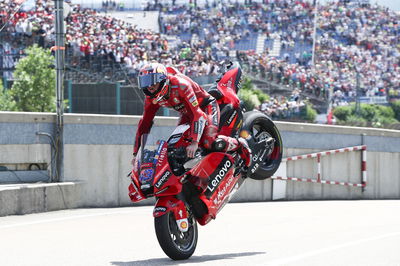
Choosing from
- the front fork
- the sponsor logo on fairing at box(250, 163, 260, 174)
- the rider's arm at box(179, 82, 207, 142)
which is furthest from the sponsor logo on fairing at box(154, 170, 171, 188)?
the sponsor logo on fairing at box(250, 163, 260, 174)

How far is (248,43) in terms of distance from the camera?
50.2 meters

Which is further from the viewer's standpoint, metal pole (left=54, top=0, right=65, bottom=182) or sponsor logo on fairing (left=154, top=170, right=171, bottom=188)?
metal pole (left=54, top=0, right=65, bottom=182)

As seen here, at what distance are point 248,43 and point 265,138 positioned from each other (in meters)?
39.7

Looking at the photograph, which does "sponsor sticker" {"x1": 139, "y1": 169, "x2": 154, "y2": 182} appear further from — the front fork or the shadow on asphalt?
the shadow on asphalt

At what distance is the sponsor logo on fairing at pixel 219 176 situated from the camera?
8.49 metres

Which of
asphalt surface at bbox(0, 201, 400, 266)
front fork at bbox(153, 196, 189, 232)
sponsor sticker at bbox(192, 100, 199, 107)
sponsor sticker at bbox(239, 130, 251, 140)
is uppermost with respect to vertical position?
sponsor sticker at bbox(192, 100, 199, 107)

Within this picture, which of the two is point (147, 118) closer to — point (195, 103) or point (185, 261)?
point (195, 103)

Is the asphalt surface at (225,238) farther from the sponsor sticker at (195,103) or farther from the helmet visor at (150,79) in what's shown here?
the helmet visor at (150,79)

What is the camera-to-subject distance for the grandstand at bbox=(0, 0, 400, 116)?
91.1 ft

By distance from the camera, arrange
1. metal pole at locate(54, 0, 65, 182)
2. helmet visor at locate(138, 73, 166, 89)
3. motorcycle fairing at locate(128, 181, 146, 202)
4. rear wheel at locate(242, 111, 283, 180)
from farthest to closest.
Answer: metal pole at locate(54, 0, 65, 182), rear wheel at locate(242, 111, 283, 180), helmet visor at locate(138, 73, 166, 89), motorcycle fairing at locate(128, 181, 146, 202)

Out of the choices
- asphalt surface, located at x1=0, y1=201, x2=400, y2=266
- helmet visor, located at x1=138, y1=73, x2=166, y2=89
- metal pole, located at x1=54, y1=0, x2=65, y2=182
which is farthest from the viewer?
metal pole, located at x1=54, y1=0, x2=65, y2=182

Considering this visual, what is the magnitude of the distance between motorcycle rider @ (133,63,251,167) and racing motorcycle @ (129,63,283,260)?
0.12 m

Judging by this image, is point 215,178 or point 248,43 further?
point 248,43

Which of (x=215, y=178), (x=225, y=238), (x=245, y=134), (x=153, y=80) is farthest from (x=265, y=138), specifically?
(x=153, y=80)
